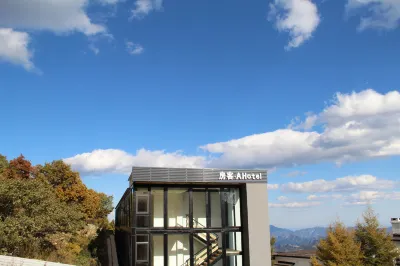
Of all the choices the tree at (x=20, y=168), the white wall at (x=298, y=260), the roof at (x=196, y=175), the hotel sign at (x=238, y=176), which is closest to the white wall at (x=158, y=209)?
the roof at (x=196, y=175)

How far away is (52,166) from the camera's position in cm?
4603

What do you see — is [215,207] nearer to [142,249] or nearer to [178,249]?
[178,249]

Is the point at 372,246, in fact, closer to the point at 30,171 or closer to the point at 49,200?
the point at 49,200

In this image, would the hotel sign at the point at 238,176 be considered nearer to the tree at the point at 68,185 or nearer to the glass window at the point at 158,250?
the glass window at the point at 158,250

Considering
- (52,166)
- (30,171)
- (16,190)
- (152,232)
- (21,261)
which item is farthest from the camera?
(30,171)

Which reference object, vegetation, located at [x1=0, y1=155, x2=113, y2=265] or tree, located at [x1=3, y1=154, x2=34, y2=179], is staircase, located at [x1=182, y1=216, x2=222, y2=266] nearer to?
vegetation, located at [x1=0, y1=155, x2=113, y2=265]

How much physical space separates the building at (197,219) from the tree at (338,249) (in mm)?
10615

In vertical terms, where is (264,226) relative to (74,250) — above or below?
above

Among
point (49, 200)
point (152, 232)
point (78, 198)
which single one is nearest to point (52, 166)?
point (78, 198)

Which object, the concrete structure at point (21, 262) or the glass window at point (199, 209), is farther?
the glass window at point (199, 209)

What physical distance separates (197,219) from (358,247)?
1600 centimetres

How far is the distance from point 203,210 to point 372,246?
17267mm

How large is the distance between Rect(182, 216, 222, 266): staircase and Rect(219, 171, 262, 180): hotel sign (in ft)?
11.1

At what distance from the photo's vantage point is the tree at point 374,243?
30.8m
